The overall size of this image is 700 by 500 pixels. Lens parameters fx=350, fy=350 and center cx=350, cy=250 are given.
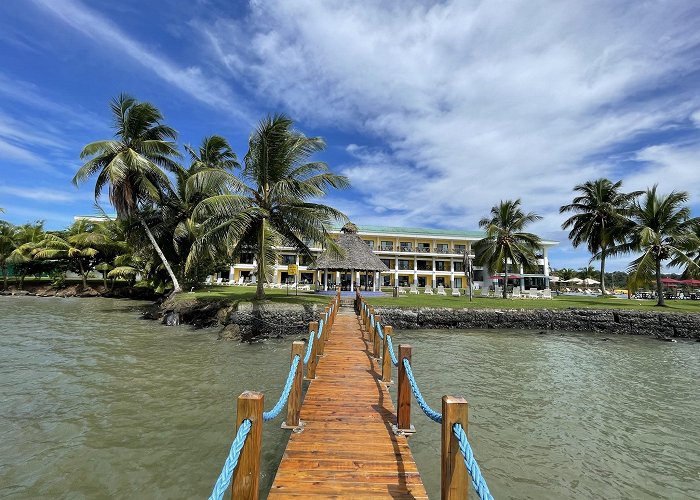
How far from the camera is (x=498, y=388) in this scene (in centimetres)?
905

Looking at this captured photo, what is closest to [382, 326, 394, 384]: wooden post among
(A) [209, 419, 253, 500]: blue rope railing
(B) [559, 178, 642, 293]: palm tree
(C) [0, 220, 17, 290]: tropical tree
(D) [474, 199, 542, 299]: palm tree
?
(A) [209, 419, 253, 500]: blue rope railing

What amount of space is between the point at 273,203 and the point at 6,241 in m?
32.3

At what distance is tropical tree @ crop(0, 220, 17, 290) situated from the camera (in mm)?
32750

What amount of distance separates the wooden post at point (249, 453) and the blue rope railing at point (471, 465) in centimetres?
153

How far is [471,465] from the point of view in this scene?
2389 millimetres

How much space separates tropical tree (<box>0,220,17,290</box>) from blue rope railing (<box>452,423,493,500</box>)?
44509mm

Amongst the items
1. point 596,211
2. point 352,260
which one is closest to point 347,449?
point 352,260

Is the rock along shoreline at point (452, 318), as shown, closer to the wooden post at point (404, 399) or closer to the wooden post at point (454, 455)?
the wooden post at point (404, 399)

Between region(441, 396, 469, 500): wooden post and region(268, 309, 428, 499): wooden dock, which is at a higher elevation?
region(441, 396, 469, 500): wooden post

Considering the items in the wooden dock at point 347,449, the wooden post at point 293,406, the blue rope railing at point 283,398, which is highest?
the blue rope railing at point 283,398

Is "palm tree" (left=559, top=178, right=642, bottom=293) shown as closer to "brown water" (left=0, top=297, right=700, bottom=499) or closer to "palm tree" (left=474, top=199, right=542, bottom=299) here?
"palm tree" (left=474, top=199, right=542, bottom=299)

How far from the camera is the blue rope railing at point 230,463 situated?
80.4 inches

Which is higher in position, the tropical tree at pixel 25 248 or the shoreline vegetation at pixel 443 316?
the tropical tree at pixel 25 248

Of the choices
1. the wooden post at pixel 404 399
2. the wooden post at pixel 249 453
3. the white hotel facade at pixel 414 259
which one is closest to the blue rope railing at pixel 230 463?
the wooden post at pixel 249 453
